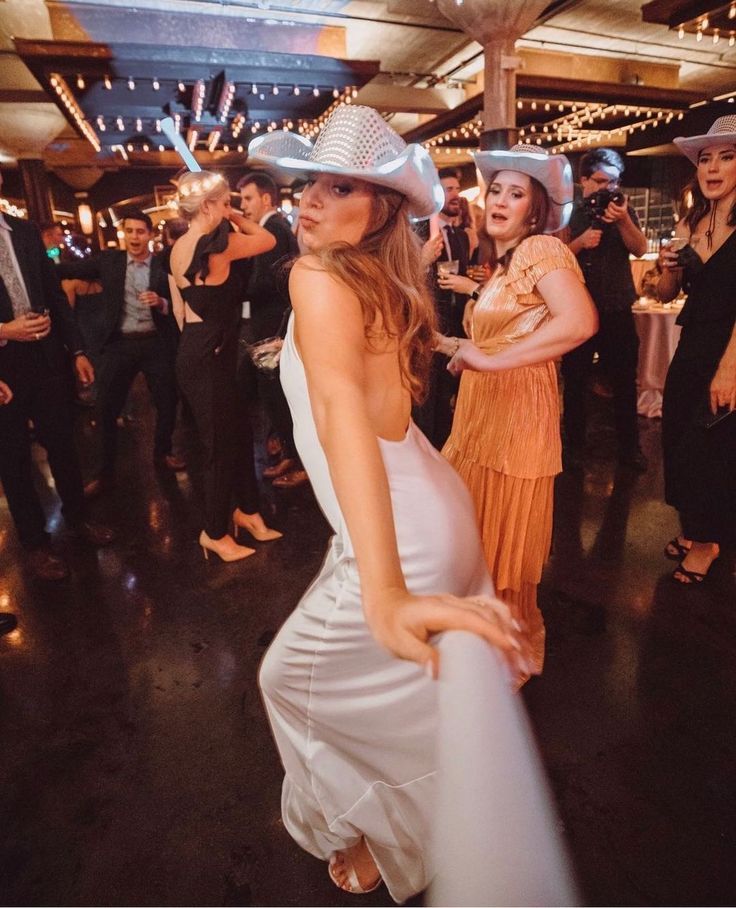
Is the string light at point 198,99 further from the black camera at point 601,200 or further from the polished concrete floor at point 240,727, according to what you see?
the polished concrete floor at point 240,727

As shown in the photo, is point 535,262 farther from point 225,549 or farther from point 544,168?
point 225,549

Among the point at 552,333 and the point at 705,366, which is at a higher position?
the point at 552,333

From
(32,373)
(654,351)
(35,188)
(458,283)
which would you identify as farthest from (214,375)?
(35,188)

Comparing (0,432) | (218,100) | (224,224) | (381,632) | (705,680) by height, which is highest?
(218,100)

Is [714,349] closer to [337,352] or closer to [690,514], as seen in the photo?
[690,514]

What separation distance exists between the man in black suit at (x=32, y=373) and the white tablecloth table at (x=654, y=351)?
4.92m

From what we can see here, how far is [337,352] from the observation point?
2.91 ft

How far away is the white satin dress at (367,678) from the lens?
108cm

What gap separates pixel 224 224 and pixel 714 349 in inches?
91.8

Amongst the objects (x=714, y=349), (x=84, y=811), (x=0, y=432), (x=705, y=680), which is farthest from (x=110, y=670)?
(x=714, y=349)

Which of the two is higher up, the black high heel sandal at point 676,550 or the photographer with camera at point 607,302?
the photographer with camera at point 607,302

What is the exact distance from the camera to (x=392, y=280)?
1064 millimetres

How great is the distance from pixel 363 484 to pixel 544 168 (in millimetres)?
1458

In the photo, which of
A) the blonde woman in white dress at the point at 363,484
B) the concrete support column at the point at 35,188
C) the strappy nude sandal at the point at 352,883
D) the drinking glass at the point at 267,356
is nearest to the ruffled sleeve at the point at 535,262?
the blonde woman in white dress at the point at 363,484
